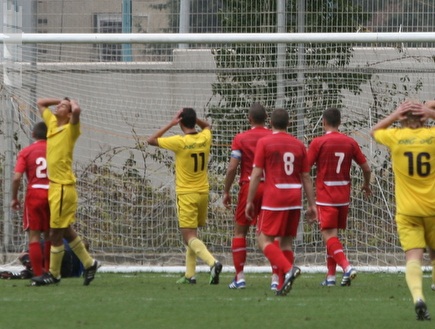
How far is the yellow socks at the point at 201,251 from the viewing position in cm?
1302

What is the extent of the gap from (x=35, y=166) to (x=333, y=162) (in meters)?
3.29

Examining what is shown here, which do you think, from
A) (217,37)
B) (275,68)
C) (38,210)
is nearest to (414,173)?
(38,210)

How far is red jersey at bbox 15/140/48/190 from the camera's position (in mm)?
13008

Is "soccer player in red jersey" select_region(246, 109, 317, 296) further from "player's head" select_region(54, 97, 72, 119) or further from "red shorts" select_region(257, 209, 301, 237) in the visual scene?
"player's head" select_region(54, 97, 72, 119)

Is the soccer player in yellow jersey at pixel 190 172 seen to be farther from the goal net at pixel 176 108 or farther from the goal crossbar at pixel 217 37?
the goal net at pixel 176 108

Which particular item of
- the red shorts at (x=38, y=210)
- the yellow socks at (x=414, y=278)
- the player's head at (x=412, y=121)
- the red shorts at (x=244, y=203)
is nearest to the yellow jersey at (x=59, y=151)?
the red shorts at (x=38, y=210)

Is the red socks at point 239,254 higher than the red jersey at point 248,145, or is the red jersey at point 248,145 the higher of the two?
the red jersey at point 248,145

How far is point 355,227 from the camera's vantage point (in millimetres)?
16234

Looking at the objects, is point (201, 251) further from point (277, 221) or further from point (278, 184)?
point (278, 184)

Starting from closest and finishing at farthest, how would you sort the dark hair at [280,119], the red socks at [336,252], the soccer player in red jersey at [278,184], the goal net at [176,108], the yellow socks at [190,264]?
the soccer player in red jersey at [278,184] < the dark hair at [280,119] < the red socks at [336,252] < the yellow socks at [190,264] < the goal net at [176,108]

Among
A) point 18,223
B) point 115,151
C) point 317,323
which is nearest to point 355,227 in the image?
point 115,151

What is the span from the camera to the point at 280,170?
11.6m

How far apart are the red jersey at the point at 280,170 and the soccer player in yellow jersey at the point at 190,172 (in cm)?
167

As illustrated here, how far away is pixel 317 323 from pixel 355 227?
690 cm
